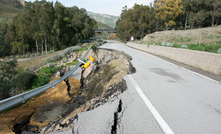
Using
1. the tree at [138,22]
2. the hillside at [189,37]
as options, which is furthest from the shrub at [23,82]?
the tree at [138,22]

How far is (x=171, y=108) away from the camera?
3.87 meters

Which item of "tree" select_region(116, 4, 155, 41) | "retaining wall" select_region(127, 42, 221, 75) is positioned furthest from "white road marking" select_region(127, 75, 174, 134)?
"tree" select_region(116, 4, 155, 41)

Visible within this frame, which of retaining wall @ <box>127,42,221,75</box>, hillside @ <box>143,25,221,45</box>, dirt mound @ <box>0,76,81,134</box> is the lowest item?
dirt mound @ <box>0,76,81,134</box>

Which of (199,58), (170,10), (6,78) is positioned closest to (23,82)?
(6,78)

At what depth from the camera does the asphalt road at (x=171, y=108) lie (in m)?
3.01

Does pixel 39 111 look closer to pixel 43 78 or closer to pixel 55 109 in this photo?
pixel 55 109

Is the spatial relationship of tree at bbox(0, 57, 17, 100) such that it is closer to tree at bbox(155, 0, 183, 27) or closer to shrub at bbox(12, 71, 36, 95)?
shrub at bbox(12, 71, 36, 95)

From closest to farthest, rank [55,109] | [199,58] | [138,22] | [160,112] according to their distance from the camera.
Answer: [160,112] < [55,109] < [199,58] < [138,22]

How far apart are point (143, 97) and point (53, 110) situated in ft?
15.7

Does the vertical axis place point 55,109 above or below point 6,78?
below

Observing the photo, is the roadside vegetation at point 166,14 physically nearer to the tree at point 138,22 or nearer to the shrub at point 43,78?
the tree at point 138,22

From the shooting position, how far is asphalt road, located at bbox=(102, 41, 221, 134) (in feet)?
9.87


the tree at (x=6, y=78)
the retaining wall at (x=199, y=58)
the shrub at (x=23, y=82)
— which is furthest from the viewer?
the shrub at (x=23, y=82)

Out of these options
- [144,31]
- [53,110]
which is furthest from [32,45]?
[53,110]
